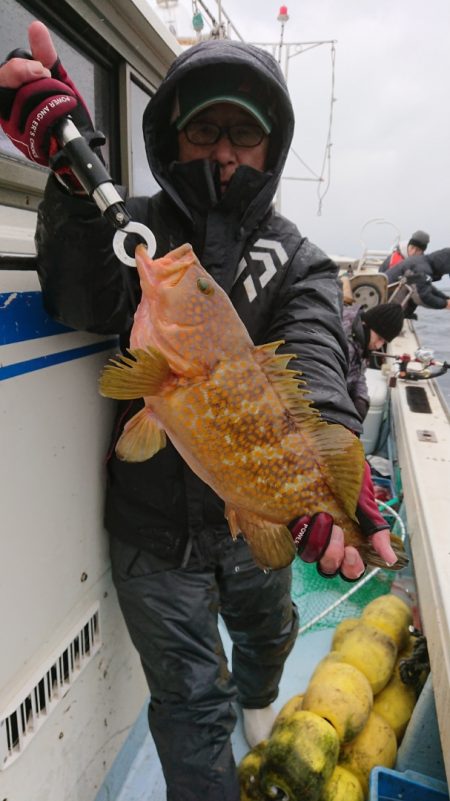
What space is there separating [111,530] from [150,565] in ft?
0.73

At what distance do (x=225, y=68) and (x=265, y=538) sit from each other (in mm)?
1738

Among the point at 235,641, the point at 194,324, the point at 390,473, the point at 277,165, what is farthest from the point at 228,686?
the point at 390,473

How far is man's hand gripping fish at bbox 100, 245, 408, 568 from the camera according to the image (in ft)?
5.25

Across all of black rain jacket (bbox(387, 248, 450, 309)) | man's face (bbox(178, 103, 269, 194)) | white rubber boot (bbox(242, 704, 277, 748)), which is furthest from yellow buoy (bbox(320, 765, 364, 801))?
black rain jacket (bbox(387, 248, 450, 309))

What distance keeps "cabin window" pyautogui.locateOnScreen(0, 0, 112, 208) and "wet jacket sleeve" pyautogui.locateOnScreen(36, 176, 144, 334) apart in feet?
1.25

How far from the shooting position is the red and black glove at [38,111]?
4.37ft

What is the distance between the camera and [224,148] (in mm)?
2078

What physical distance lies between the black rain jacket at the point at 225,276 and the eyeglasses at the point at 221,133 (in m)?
0.13

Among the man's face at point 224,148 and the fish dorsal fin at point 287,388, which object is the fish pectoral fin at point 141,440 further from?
the man's face at point 224,148

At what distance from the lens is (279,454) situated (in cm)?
162

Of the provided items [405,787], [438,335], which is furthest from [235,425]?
[438,335]

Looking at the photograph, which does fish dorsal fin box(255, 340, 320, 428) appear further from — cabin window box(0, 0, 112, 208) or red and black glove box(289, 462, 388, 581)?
cabin window box(0, 0, 112, 208)

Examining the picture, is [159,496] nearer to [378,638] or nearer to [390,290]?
[378,638]

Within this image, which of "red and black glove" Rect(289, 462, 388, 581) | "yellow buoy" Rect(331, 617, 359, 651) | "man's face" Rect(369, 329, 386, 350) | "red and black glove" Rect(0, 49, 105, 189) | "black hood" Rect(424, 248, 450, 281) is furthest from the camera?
"black hood" Rect(424, 248, 450, 281)
